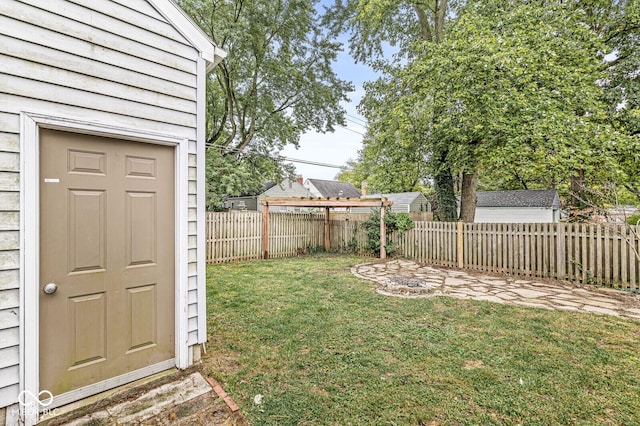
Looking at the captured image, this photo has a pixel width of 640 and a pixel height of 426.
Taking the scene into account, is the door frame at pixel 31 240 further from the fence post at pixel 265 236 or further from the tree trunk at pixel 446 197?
the tree trunk at pixel 446 197

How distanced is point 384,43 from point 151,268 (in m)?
13.1

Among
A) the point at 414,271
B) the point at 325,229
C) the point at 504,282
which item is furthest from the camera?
the point at 325,229

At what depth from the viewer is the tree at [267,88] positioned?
11898mm

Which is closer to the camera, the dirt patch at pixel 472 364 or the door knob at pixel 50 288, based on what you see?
the door knob at pixel 50 288

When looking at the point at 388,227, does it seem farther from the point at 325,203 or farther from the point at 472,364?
the point at 472,364

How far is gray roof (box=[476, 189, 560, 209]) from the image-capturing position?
674 inches

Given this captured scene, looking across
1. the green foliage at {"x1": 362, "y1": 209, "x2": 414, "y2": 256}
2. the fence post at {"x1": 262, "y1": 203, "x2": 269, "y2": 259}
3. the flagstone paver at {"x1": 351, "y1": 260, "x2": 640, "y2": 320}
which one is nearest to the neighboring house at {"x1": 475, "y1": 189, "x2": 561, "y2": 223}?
the green foliage at {"x1": 362, "y1": 209, "x2": 414, "y2": 256}

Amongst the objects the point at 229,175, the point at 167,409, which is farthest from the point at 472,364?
the point at 229,175

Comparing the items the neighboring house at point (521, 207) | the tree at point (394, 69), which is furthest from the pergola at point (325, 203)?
the neighboring house at point (521, 207)

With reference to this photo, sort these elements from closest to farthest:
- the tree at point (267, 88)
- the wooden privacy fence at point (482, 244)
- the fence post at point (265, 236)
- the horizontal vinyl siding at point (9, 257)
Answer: the horizontal vinyl siding at point (9, 257) → the wooden privacy fence at point (482, 244) → the fence post at point (265, 236) → the tree at point (267, 88)

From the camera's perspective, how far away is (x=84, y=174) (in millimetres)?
2219

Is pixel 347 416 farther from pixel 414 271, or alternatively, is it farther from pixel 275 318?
pixel 414 271

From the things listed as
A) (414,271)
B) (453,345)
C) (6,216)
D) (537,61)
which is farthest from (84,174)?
(537,61)

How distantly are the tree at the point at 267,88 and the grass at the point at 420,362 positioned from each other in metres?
8.82
